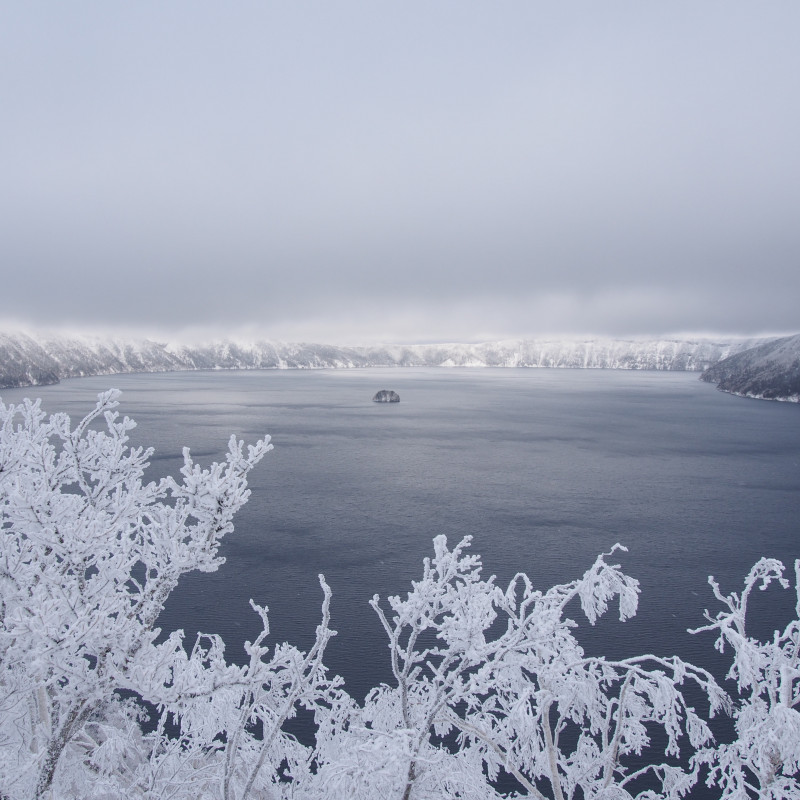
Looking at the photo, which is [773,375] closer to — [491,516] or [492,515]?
[492,515]

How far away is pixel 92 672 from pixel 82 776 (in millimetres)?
5026

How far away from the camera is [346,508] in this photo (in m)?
43.5

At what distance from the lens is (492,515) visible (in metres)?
42.1

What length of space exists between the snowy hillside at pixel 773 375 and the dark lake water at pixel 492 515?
248 ft

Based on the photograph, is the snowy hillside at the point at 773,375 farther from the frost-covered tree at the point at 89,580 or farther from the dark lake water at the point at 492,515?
the frost-covered tree at the point at 89,580

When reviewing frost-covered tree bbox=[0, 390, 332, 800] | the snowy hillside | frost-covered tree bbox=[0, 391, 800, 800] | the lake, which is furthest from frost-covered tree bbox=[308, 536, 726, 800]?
the snowy hillside

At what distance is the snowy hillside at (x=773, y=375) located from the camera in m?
157

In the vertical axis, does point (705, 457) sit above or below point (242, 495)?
below

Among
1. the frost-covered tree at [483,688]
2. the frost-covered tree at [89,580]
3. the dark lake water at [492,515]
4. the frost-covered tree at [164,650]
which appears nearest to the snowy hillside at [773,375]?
the dark lake water at [492,515]

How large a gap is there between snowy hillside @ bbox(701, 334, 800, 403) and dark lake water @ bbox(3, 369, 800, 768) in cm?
7572

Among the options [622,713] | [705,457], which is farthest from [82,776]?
[705,457]

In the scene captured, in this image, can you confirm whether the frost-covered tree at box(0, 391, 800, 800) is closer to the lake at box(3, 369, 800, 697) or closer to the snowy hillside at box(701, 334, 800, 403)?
the lake at box(3, 369, 800, 697)

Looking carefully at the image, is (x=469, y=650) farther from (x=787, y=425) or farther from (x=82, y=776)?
(x=787, y=425)

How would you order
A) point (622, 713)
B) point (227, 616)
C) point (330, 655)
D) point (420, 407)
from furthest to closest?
point (420, 407)
point (227, 616)
point (330, 655)
point (622, 713)
